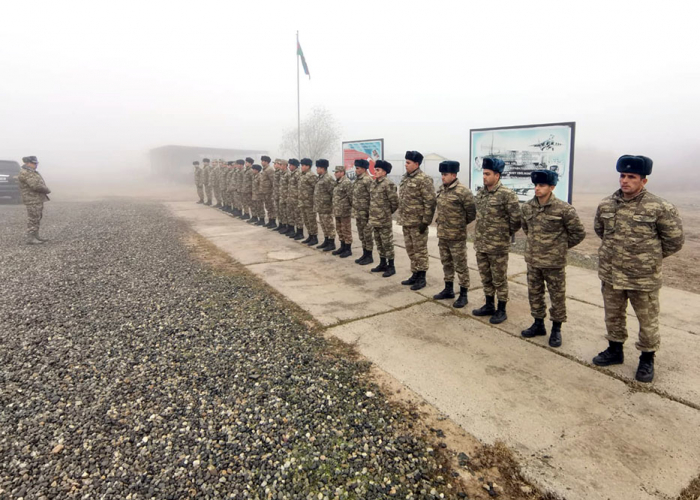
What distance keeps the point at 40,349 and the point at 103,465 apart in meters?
2.07

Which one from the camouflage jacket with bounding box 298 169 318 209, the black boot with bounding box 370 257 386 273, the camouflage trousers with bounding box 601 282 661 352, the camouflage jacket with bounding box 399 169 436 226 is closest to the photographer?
the camouflage trousers with bounding box 601 282 661 352

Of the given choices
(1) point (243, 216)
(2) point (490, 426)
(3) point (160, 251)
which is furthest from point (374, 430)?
(1) point (243, 216)

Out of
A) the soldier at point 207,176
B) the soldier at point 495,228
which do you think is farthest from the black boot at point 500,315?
the soldier at point 207,176

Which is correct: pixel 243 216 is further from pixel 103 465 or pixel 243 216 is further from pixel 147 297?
pixel 103 465

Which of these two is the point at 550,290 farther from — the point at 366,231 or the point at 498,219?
the point at 366,231

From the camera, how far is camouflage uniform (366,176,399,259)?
6.25 metres

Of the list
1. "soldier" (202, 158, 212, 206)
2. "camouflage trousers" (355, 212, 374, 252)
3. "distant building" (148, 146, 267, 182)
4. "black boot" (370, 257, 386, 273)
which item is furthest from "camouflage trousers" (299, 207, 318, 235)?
"distant building" (148, 146, 267, 182)

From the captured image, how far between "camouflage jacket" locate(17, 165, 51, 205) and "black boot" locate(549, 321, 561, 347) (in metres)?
9.99

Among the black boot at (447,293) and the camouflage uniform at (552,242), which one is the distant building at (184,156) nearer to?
the black boot at (447,293)

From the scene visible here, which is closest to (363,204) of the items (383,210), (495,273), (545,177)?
→ (383,210)

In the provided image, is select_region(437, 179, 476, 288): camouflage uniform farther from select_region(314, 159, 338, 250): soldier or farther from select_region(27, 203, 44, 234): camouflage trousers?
select_region(27, 203, 44, 234): camouflage trousers

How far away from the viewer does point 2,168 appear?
15406 millimetres

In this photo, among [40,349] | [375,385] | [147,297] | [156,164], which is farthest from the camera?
[156,164]

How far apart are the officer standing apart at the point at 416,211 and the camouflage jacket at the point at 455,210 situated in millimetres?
434
